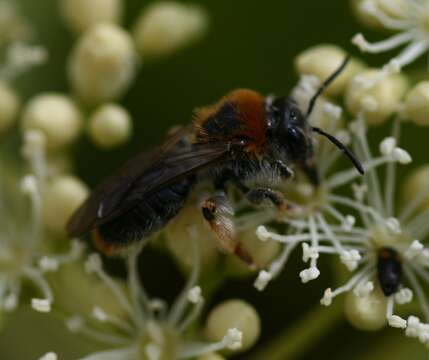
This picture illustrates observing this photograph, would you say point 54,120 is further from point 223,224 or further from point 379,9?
point 379,9

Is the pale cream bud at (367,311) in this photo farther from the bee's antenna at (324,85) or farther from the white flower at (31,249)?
the white flower at (31,249)

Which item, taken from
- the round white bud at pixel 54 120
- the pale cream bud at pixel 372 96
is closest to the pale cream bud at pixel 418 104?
Answer: the pale cream bud at pixel 372 96

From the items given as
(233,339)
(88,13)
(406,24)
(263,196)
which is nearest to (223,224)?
(263,196)

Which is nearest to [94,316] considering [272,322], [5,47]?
[272,322]

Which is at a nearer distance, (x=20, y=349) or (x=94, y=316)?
(x=94, y=316)

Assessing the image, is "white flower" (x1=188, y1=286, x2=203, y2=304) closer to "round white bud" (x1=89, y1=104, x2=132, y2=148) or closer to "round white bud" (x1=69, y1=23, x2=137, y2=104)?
"round white bud" (x1=89, y1=104, x2=132, y2=148)

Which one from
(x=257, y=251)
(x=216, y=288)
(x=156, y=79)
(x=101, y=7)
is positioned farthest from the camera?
(x=156, y=79)

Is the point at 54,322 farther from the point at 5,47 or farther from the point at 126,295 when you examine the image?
the point at 5,47

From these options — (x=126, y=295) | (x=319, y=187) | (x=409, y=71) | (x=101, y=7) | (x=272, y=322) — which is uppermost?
(x=101, y=7)

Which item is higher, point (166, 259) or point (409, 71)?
point (409, 71)
